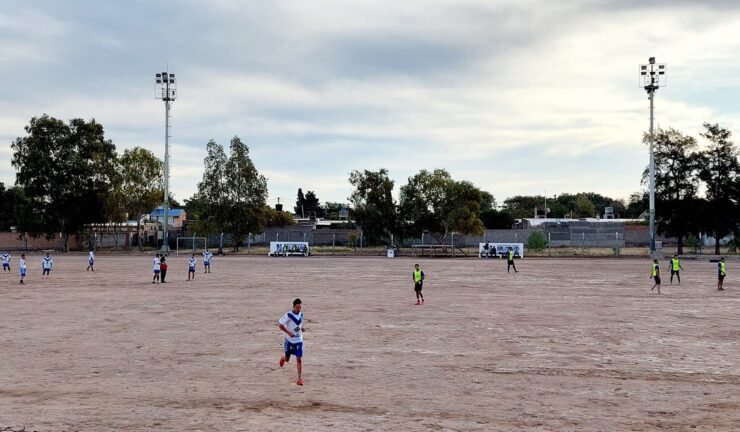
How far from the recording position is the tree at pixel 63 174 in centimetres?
8181

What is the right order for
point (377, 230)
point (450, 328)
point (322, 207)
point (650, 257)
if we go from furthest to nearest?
point (322, 207) < point (377, 230) < point (650, 257) < point (450, 328)

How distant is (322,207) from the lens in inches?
7520

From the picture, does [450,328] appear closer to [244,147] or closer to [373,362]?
[373,362]

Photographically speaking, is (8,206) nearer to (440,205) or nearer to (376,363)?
(440,205)

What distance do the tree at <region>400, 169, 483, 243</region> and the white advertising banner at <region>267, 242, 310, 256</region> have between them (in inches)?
556

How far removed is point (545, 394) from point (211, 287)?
25163 millimetres

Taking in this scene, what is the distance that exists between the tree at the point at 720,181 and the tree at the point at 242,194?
175 feet

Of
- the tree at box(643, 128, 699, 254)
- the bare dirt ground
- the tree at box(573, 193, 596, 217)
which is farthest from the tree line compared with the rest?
the tree at box(573, 193, 596, 217)

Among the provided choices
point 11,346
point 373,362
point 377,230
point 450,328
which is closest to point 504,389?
point 373,362

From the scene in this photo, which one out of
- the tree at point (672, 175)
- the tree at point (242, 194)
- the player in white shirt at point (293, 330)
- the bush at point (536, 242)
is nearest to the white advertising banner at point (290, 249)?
the tree at point (242, 194)

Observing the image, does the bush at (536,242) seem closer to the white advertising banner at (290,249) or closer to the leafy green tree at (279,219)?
the white advertising banner at (290,249)

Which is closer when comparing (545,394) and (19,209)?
(545,394)

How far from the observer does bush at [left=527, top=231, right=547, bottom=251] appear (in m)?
77.4

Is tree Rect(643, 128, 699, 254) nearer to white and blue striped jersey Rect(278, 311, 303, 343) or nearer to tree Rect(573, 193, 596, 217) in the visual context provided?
white and blue striped jersey Rect(278, 311, 303, 343)
